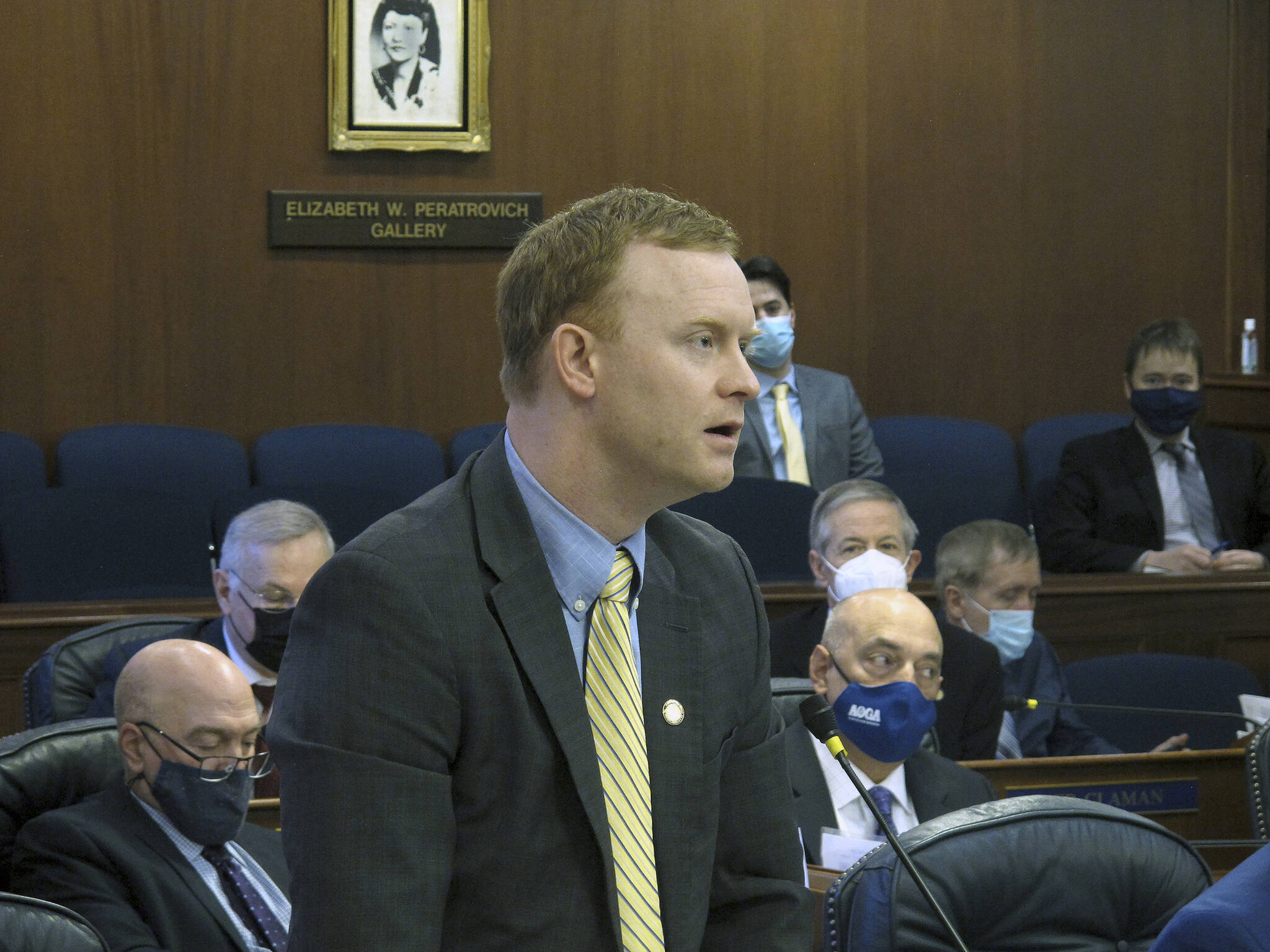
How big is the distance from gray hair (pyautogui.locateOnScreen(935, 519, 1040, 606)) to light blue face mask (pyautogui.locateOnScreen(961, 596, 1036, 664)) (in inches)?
3.4

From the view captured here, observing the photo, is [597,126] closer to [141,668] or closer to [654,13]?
[654,13]

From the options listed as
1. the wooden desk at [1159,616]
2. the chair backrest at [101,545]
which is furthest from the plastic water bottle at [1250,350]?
the chair backrest at [101,545]

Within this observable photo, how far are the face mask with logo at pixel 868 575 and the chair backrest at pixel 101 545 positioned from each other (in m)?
2.05

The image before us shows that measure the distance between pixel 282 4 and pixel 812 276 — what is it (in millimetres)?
2354

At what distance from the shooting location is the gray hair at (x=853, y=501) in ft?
13.3

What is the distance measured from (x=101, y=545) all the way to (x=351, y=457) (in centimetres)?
102

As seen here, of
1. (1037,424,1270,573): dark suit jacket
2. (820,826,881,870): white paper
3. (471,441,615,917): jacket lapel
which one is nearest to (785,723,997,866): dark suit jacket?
(820,826,881,870): white paper

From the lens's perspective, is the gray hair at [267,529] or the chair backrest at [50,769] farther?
the gray hair at [267,529]

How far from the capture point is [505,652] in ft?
4.16

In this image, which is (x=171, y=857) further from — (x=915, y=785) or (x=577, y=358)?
(x=577, y=358)

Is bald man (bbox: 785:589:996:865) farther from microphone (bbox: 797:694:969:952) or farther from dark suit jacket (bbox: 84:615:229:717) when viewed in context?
dark suit jacket (bbox: 84:615:229:717)

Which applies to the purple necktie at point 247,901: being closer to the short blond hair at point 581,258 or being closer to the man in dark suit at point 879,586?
the man in dark suit at point 879,586

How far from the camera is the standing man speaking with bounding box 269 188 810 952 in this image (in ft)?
3.98

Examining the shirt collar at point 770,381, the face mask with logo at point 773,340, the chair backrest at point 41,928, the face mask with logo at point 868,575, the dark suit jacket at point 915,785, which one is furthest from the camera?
the shirt collar at point 770,381
